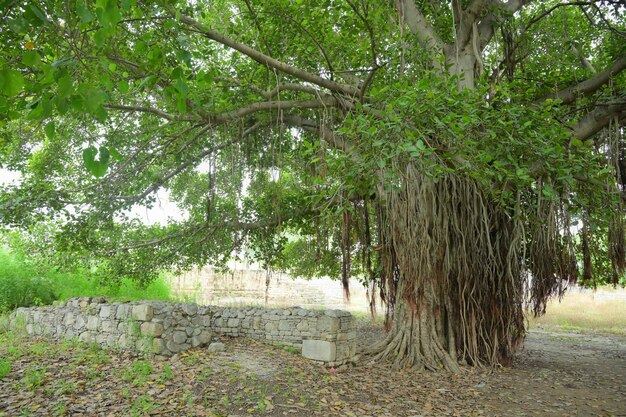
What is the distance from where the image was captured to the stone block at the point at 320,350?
20.3ft

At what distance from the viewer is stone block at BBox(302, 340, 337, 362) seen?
6.20 metres

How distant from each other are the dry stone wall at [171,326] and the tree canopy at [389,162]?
2.70 ft

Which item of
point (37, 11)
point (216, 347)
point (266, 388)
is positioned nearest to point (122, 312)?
point (216, 347)

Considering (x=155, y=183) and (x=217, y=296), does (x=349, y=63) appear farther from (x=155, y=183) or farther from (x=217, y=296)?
(x=217, y=296)

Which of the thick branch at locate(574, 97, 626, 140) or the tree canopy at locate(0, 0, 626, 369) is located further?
the thick branch at locate(574, 97, 626, 140)

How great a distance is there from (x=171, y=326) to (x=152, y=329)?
0.29 m

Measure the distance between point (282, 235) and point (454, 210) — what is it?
3.56 metres

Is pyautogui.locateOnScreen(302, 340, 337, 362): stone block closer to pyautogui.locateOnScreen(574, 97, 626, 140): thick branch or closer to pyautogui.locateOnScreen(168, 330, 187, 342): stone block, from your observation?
pyautogui.locateOnScreen(168, 330, 187, 342): stone block

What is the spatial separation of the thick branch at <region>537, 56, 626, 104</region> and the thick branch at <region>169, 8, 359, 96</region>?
301 centimetres

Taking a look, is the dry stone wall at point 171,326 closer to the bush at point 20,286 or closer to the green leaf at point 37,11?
the bush at point 20,286

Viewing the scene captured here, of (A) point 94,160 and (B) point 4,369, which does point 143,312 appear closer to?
(B) point 4,369

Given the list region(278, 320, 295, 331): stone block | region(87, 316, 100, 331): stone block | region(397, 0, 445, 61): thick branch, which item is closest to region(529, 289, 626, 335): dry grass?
region(278, 320, 295, 331): stone block

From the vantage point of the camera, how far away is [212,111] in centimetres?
576

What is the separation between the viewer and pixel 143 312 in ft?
20.0
